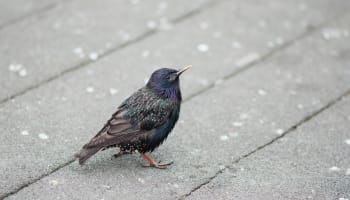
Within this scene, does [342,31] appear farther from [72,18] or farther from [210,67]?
[72,18]

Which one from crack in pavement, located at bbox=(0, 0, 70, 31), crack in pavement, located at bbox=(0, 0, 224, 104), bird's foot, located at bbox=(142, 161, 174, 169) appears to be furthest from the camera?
crack in pavement, located at bbox=(0, 0, 70, 31)

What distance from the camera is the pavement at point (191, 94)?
5008mm

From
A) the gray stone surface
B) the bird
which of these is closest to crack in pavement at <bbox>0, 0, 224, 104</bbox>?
the bird

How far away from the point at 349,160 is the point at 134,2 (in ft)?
11.4

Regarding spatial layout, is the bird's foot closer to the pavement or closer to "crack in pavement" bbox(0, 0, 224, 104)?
the pavement

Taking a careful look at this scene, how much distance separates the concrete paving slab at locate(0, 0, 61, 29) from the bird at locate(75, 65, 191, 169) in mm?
2661

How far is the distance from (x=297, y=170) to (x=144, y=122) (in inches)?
54.1

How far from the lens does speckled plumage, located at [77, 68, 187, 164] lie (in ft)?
16.1

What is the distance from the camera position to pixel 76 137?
5.44 metres

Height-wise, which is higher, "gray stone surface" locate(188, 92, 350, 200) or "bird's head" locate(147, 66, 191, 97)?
"bird's head" locate(147, 66, 191, 97)

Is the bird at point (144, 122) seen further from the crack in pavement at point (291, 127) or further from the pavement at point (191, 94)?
the crack in pavement at point (291, 127)

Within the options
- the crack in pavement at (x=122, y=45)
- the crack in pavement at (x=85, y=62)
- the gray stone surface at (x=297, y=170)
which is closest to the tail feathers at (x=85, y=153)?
the crack in pavement at (x=85, y=62)

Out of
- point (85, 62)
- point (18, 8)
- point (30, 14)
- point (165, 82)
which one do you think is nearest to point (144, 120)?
point (165, 82)

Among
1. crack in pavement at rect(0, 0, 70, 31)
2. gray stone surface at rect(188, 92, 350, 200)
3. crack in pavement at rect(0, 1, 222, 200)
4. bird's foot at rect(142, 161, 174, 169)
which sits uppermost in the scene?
crack in pavement at rect(0, 0, 70, 31)
